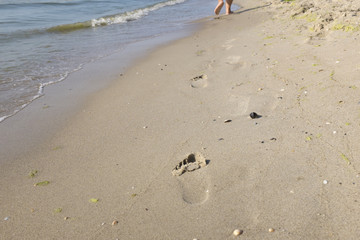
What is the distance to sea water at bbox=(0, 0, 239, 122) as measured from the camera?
16.6 ft

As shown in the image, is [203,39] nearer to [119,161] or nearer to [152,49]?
[152,49]

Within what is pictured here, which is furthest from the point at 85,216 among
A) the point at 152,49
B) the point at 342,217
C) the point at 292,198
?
the point at 152,49

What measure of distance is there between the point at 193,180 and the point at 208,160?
0.26 metres

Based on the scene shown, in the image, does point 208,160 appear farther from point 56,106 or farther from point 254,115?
point 56,106

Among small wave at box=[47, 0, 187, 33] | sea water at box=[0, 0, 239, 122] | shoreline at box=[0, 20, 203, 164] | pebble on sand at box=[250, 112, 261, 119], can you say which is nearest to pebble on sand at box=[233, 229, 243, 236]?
pebble on sand at box=[250, 112, 261, 119]

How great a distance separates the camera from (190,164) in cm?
251

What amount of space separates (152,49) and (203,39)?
3.80 ft

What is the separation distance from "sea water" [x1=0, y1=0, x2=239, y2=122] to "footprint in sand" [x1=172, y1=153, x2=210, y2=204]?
2.50m

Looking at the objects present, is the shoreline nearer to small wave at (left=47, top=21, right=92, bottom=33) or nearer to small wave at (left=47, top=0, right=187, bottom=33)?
small wave at (left=47, top=21, right=92, bottom=33)

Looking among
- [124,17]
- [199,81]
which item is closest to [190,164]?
[199,81]

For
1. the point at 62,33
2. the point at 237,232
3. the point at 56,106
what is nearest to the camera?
the point at 237,232

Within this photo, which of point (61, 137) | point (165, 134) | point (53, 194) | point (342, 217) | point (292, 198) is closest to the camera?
point (342, 217)

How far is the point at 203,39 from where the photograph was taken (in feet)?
22.6

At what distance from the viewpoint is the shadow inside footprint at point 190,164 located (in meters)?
2.43
